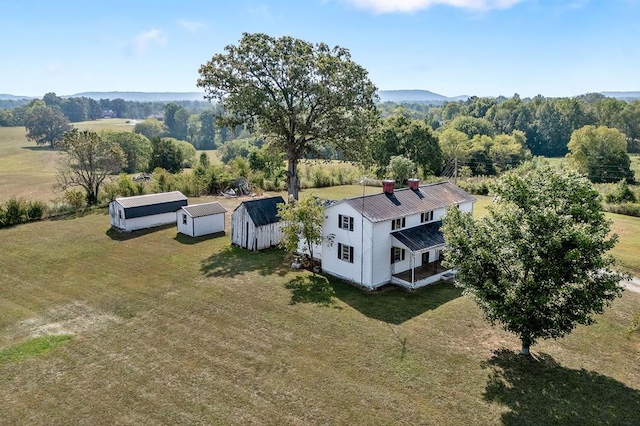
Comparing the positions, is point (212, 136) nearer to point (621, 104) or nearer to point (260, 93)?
point (621, 104)

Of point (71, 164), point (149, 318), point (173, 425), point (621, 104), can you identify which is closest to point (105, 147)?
point (71, 164)

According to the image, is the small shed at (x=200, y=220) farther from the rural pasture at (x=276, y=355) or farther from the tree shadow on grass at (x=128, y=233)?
the rural pasture at (x=276, y=355)

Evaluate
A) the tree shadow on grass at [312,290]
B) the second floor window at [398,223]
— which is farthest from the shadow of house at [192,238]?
the second floor window at [398,223]

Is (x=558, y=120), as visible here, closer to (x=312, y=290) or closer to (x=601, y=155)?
(x=601, y=155)

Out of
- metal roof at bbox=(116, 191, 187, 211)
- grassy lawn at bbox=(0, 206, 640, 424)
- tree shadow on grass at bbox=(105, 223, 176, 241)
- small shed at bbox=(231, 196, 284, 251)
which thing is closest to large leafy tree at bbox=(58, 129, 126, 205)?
metal roof at bbox=(116, 191, 187, 211)

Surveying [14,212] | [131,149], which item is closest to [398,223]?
[14,212]
